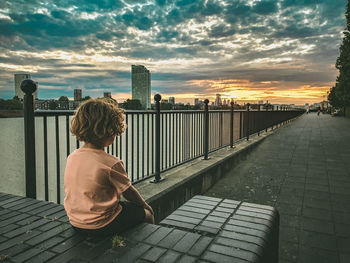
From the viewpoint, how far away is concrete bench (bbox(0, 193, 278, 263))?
1589mm

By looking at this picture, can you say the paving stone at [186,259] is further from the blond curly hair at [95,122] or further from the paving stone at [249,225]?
the blond curly hair at [95,122]

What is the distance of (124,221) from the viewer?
6.22 ft

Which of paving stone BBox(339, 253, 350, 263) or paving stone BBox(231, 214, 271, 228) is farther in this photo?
paving stone BBox(339, 253, 350, 263)

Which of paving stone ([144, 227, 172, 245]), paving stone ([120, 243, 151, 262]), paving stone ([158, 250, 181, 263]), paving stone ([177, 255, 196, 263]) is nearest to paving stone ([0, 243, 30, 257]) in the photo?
paving stone ([120, 243, 151, 262])

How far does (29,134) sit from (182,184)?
92.7 inches

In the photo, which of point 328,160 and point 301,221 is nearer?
point 301,221

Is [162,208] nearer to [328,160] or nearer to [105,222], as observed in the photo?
[105,222]

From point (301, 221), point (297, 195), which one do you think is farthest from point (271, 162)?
point (301, 221)

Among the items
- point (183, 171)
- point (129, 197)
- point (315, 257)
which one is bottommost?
point (315, 257)

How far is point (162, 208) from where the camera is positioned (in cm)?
371

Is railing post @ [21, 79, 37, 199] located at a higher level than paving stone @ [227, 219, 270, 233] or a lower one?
higher

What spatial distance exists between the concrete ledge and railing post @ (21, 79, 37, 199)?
133 cm

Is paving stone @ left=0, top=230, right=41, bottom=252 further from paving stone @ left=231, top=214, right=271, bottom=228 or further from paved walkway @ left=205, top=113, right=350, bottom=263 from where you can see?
paved walkway @ left=205, top=113, right=350, bottom=263

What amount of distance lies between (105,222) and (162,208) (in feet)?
6.42
